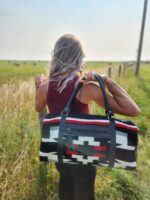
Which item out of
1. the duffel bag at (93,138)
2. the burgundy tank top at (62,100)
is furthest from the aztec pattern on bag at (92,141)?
the burgundy tank top at (62,100)

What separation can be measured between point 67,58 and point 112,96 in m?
0.42

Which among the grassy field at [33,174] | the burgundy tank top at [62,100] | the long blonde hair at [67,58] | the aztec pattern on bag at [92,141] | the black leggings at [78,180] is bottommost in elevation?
the grassy field at [33,174]

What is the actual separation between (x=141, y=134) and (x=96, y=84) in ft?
14.4

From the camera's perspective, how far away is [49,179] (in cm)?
387

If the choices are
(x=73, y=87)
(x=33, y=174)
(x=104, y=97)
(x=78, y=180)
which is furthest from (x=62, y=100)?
(x=33, y=174)

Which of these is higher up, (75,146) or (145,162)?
(75,146)

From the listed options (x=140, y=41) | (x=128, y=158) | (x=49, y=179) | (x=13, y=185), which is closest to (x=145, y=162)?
(x=49, y=179)

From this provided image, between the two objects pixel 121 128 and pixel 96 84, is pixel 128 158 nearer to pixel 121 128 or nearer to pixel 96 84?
pixel 121 128

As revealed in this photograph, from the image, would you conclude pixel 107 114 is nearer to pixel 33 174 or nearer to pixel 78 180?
pixel 78 180

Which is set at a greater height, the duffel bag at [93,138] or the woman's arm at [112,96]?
the woman's arm at [112,96]

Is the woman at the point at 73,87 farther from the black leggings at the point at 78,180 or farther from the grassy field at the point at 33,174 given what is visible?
the grassy field at the point at 33,174

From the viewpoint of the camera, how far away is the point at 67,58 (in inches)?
92.5

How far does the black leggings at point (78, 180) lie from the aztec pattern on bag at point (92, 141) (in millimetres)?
290

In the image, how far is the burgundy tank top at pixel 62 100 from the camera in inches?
93.1
